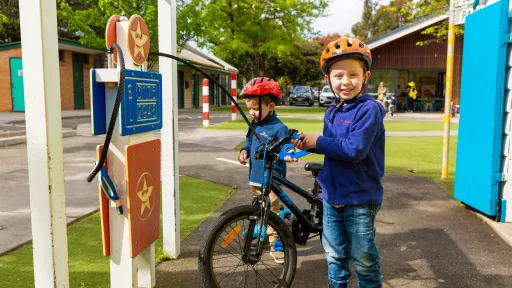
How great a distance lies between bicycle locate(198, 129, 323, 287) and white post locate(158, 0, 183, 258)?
0.60m

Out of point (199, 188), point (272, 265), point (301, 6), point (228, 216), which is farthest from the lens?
point (301, 6)

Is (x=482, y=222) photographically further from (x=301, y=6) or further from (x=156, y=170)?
(x=301, y=6)

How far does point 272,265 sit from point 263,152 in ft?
3.19

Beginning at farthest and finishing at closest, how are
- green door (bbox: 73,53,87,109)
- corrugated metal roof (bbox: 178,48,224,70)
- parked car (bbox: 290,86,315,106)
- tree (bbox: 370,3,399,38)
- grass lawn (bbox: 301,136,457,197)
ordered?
tree (bbox: 370,3,399,38) → parked car (bbox: 290,86,315,106) → corrugated metal roof (bbox: 178,48,224,70) → green door (bbox: 73,53,87,109) → grass lawn (bbox: 301,136,457,197)

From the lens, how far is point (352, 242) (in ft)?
8.87

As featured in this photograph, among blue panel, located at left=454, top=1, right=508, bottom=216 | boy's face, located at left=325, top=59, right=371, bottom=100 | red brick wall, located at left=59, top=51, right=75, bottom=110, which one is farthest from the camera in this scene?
red brick wall, located at left=59, top=51, right=75, bottom=110

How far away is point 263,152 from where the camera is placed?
297 centimetres

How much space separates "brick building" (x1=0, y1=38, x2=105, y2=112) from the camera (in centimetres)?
2130

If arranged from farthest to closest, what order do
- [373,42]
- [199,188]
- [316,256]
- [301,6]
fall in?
[301,6] < [373,42] < [199,188] < [316,256]

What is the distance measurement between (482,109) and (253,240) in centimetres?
322

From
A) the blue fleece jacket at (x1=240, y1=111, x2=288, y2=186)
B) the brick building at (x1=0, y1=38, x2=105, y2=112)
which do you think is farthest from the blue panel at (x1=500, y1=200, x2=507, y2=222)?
the brick building at (x1=0, y1=38, x2=105, y2=112)

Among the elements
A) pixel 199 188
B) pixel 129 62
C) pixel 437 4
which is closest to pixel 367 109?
pixel 129 62

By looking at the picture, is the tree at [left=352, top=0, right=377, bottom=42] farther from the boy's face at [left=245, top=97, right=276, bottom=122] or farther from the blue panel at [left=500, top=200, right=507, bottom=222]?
the boy's face at [left=245, top=97, right=276, bottom=122]

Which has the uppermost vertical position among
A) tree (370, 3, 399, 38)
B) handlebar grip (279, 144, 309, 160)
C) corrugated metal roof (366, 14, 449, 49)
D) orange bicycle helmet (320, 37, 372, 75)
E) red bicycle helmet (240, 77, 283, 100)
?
tree (370, 3, 399, 38)
